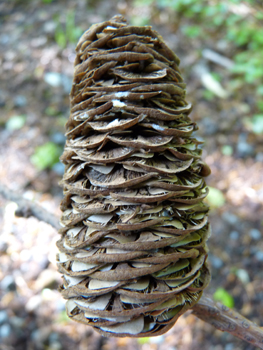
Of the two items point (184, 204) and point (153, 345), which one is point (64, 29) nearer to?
point (184, 204)

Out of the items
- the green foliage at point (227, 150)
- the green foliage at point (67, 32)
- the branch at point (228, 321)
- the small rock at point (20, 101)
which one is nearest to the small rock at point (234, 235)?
the green foliage at point (227, 150)

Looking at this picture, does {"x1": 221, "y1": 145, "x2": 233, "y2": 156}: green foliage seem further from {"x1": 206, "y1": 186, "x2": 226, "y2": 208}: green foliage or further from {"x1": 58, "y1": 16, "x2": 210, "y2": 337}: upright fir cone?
{"x1": 58, "y1": 16, "x2": 210, "y2": 337}: upright fir cone

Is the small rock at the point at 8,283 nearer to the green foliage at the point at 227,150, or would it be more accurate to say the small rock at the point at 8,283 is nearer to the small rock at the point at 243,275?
the small rock at the point at 243,275

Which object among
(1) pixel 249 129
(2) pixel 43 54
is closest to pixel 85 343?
(1) pixel 249 129

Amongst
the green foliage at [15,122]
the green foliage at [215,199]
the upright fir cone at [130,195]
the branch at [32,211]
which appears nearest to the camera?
the upright fir cone at [130,195]

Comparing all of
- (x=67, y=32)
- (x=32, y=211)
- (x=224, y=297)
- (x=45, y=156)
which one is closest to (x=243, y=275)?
(x=224, y=297)

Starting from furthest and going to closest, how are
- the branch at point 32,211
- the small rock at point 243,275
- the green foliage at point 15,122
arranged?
1. the green foliage at point 15,122
2. the small rock at point 243,275
3. the branch at point 32,211

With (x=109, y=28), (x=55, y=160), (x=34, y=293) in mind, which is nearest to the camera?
(x=109, y=28)

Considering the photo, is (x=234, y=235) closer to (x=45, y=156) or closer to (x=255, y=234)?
(x=255, y=234)
